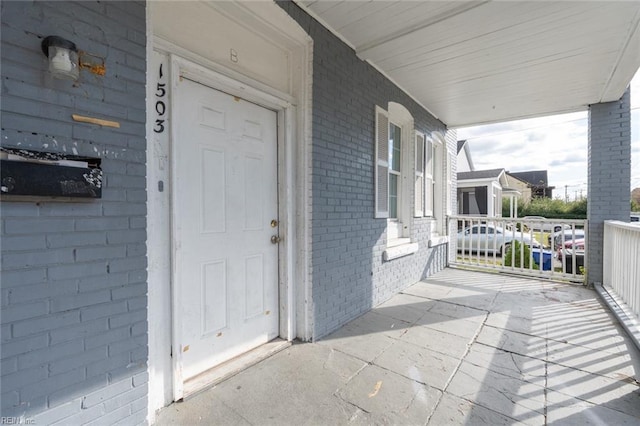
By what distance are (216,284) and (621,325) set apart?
13.3ft

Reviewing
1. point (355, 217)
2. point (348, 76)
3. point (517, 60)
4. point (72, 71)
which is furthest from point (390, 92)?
point (72, 71)

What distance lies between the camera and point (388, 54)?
3.28 metres

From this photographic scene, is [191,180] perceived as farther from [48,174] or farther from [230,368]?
[230,368]

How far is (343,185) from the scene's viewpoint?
9.79ft

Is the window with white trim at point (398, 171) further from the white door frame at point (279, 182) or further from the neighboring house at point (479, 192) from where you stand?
the neighboring house at point (479, 192)

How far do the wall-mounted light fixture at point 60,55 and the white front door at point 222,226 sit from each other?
2.13 ft

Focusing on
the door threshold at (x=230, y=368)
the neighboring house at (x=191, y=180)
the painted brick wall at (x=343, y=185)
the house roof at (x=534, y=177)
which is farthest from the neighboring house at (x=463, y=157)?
the house roof at (x=534, y=177)

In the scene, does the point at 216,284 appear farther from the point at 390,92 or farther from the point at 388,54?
the point at 390,92

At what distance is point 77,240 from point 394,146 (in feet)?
13.0

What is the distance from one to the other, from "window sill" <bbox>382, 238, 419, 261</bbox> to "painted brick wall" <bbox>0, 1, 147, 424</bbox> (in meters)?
2.87

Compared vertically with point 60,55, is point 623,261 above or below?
below

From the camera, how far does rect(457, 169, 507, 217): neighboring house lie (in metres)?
13.1

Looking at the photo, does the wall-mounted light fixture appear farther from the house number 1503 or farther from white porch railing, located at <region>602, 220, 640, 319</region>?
white porch railing, located at <region>602, 220, 640, 319</region>

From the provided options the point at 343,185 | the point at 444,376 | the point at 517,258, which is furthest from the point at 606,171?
the point at 444,376
